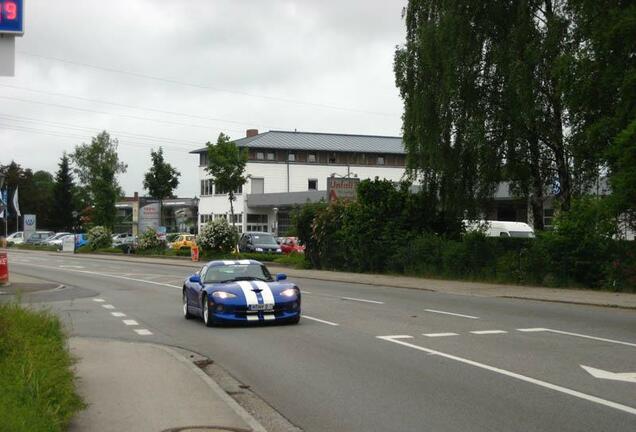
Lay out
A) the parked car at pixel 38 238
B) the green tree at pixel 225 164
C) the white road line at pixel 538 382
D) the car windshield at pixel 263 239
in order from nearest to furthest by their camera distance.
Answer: the white road line at pixel 538 382 < the car windshield at pixel 263 239 < the green tree at pixel 225 164 < the parked car at pixel 38 238

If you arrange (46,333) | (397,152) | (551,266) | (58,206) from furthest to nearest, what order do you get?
(58,206) → (397,152) → (551,266) → (46,333)

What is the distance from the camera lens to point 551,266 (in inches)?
950

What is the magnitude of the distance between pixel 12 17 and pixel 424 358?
677 cm

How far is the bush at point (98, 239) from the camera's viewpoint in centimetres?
7113

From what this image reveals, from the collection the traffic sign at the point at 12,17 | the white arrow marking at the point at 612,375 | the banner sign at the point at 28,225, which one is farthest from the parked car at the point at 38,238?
the white arrow marking at the point at 612,375

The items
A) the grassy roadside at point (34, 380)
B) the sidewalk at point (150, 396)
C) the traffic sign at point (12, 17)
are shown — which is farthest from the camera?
the traffic sign at point (12, 17)

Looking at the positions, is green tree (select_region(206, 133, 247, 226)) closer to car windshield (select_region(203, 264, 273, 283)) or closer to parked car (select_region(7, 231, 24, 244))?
car windshield (select_region(203, 264, 273, 283))

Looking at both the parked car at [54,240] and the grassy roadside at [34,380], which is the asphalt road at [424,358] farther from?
the parked car at [54,240]

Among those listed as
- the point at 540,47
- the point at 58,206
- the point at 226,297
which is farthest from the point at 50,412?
the point at 58,206

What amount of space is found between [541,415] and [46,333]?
5890 mm

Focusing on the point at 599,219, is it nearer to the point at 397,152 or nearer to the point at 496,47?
the point at 496,47

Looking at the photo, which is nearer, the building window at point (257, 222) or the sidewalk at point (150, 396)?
the sidewalk at point (150, 396)

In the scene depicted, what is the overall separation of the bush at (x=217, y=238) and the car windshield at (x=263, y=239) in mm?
1519

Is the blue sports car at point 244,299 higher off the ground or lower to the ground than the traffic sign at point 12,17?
lower
